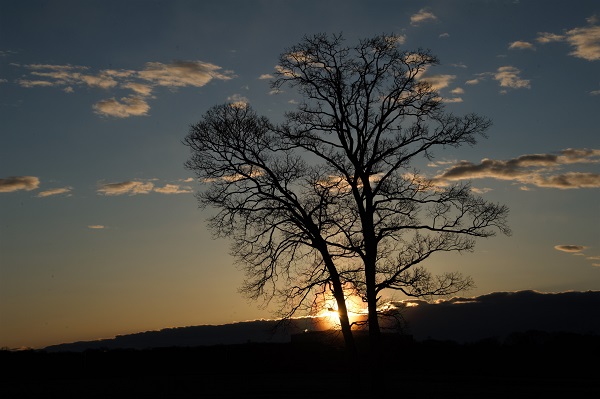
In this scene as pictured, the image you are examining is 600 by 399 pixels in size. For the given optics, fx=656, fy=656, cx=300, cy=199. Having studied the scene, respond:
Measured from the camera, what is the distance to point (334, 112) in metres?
27.4

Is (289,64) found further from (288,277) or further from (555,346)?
(555,346)

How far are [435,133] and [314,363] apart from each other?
35875mm

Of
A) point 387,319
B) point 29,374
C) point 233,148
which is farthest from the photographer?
point 29,374

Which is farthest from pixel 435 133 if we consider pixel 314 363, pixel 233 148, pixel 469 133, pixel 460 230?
pixel 314 363

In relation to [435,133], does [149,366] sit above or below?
below

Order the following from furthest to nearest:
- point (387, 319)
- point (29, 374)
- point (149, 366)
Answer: point (149, 366) → point (29, 374) → point (387, 319)

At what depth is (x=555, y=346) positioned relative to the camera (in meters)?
56.9

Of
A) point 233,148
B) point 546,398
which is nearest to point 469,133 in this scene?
point 233,148

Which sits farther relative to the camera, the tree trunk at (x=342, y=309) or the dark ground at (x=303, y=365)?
the dark ground at (x=303, y=365)

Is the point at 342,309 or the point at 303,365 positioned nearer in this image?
the point at 342,309

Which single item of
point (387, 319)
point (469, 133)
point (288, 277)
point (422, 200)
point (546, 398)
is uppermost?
point (469, 133)

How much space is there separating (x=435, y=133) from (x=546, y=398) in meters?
12.7

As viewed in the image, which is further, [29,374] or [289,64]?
[29,374]

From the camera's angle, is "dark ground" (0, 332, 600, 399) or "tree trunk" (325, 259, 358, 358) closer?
"tree trunk" (325, 259, 358, 358)
